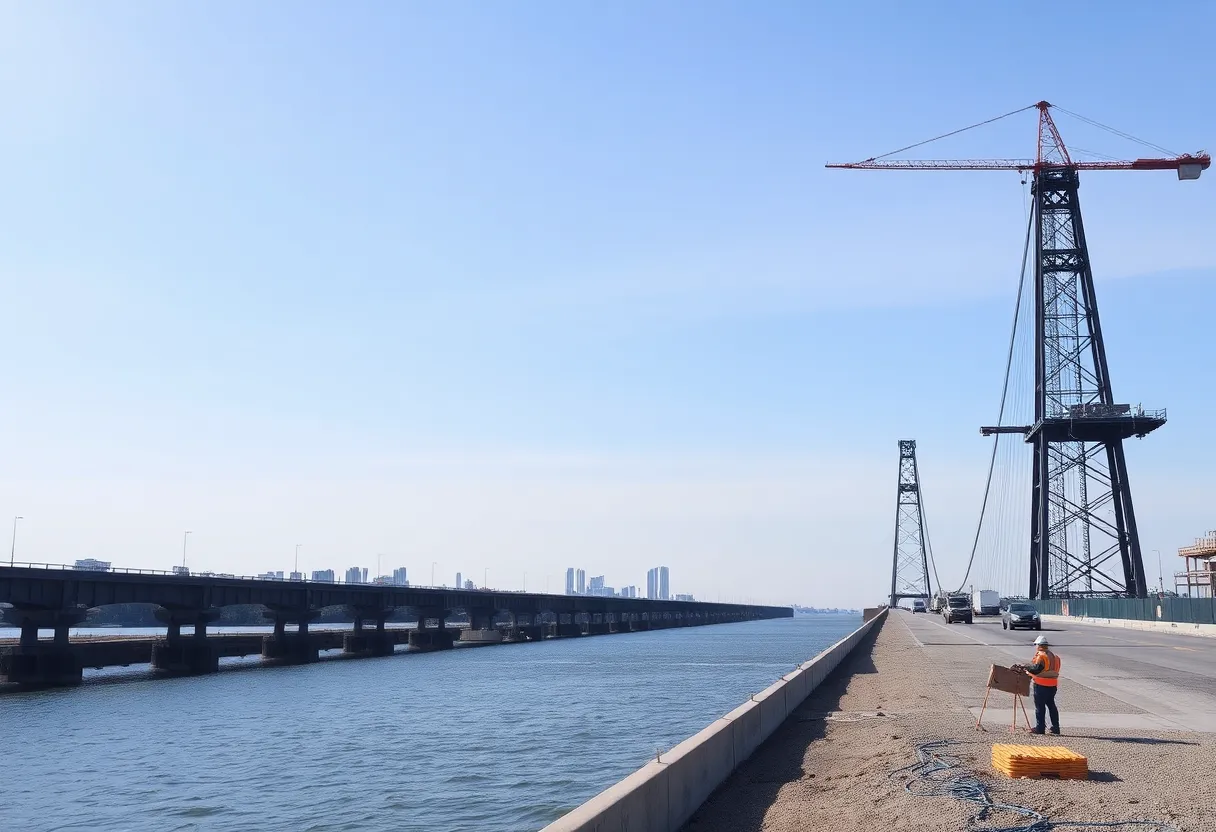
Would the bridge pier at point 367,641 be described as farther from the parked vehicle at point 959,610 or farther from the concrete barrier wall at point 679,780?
the concrete barrier wall at point 679,780

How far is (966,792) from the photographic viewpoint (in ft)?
43.7

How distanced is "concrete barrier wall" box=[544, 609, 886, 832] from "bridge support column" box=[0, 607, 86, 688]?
57.5 metres

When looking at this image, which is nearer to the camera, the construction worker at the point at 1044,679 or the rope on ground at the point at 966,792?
the rope on ground at the point at 966,792

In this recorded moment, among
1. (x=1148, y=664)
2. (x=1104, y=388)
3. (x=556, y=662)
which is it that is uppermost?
(x=1104, y=388)

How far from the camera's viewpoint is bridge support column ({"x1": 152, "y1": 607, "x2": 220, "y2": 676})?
7862 centimetres

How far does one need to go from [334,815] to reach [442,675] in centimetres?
5170

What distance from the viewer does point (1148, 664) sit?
118ft

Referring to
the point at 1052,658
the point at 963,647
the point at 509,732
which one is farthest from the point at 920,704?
the point at 963,647

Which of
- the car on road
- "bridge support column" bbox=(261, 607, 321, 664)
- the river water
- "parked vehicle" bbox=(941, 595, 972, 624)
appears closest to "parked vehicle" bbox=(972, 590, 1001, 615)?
"parked vehicle" bbox=(941, 595, 972, 624)

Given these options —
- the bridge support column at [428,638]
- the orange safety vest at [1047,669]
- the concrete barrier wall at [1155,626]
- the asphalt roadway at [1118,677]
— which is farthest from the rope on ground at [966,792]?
the bridge support column at [428,638]

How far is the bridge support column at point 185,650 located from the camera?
7862cm

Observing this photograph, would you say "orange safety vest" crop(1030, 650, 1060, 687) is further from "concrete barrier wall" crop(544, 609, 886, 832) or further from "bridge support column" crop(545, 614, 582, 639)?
"bridge support column" crop(545, 614, 582, 639)

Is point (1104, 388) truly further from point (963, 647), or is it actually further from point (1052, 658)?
point (1052, 658)

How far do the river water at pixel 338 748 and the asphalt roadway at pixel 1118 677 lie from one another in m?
9.56
